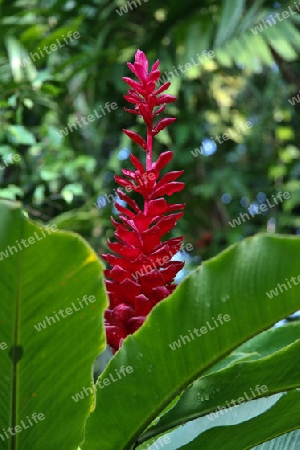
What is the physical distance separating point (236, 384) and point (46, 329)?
0.85 ft

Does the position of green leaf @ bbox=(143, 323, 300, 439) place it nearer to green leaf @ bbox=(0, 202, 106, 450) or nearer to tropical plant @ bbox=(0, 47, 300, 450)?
tropical plant @ bbox=(0, 47, 300, 450)

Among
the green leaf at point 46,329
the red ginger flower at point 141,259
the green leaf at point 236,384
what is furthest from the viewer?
the red ginger flower at point 141,259

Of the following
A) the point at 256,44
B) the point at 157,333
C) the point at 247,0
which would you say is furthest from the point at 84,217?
the point at 247,0

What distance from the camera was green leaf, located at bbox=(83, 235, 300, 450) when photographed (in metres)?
0.67

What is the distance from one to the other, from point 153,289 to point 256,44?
2.52 meters

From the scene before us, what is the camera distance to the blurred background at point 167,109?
8.70 ft

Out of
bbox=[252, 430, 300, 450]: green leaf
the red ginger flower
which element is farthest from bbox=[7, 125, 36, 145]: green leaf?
bbox=[252, 430, 300, 450]: green leaf

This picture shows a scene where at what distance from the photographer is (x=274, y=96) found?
4.62 metres

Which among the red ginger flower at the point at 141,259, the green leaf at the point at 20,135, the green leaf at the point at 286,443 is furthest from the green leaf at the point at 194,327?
the green leaf at the point at 20,135

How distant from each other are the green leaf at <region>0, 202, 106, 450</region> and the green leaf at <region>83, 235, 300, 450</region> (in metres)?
0.05

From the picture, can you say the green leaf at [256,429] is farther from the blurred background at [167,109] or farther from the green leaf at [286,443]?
Result: the blurred background at [167,109]

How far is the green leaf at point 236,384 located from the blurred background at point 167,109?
1.25m

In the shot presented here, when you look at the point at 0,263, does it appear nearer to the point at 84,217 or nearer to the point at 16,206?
the point at 16,206

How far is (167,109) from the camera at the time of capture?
375 centimetres
